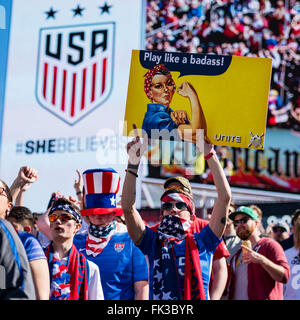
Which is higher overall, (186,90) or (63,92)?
(63,92)

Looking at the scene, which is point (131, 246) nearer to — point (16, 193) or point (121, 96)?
point (16, 193)

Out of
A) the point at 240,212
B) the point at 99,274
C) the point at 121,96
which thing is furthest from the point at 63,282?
the point at 121,96

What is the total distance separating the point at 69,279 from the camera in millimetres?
3617

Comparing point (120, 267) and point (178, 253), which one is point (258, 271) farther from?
point (178, 253)

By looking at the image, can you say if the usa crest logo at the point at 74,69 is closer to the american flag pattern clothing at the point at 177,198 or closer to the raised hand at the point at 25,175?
the raised hand at the point at 25,175

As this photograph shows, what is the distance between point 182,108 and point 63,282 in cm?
135

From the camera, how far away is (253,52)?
45.2ft

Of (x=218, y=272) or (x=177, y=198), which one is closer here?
(x=177, y=198)

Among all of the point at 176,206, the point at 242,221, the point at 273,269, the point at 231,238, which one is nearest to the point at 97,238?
the point at 176,206

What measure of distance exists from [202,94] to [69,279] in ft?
4.98

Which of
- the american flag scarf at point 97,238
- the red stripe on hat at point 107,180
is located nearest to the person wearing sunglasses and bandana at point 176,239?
the american flag scarf at point 97,238

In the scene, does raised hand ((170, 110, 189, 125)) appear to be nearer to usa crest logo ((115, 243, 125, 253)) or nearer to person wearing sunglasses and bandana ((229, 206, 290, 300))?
usa crest logo ((115, 243, 125, 253))

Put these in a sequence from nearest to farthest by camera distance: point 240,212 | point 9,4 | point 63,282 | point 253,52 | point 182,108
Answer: point 63,282 < point 182,108 < point 240,212 < point 9,4 < point 253,52

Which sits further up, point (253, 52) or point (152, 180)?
point (253, 52)
